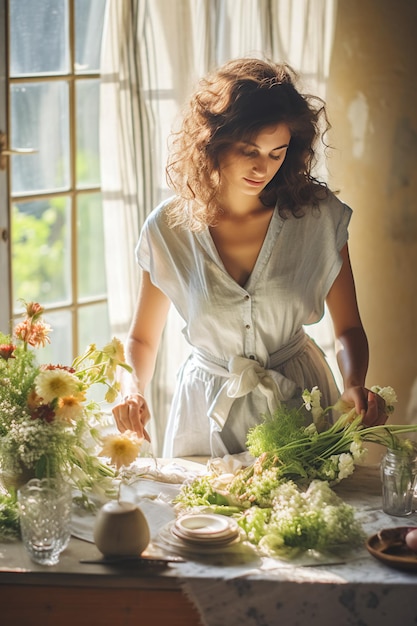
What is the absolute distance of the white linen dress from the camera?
218 cm

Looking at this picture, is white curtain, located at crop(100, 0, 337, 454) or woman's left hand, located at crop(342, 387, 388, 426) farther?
white curtain, located at crop(100, 0, 337, 454)

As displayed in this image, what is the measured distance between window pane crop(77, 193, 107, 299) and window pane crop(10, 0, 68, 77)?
1.59 ft

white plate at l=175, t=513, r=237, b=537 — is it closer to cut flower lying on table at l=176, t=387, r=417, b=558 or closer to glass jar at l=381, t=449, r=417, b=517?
cut flower lying on table at l=176, t=387, r=417, b=558

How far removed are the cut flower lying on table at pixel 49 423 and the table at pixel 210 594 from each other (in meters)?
0.18

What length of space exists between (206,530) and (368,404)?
1.72ft

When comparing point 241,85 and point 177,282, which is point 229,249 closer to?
point 177,282

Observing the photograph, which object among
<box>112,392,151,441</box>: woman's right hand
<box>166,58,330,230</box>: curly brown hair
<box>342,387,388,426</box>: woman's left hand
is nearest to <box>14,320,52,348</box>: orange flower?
<box>112,392,151,441</box>: woman's right hand

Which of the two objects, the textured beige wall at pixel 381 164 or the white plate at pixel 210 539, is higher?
the textured beige wall at pixel 381 164

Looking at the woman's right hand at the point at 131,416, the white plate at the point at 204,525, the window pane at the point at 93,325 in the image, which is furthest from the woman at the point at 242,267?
the window pane at the point at 93,325

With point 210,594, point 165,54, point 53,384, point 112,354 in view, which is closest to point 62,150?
point 165,54

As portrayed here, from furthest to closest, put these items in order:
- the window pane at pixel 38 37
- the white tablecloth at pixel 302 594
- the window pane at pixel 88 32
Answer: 1. the window pane at pixel 88 32
2. the window pane at pixel 38 37
3. the white tablecloth at pixel 302 594

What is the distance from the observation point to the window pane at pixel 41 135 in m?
2.96

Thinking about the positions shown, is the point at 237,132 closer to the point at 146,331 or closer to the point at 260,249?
the point at 260,249

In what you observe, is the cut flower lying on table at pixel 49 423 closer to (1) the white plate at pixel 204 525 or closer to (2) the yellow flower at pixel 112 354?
(2) the yellow flower at pixel 112 354
